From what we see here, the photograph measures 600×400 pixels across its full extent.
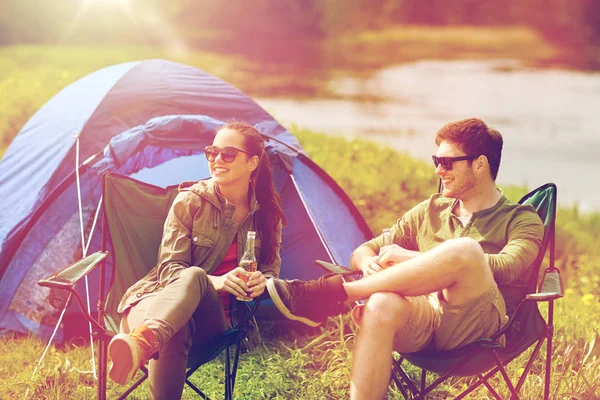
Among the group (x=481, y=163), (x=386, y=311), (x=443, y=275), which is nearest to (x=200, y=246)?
(x=386, y=311)

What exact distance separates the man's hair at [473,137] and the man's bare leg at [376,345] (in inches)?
24.6

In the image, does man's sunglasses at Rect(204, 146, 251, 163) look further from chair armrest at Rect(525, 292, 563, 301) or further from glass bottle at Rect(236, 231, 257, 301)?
chair armrest at Rect(525, 292, 563, 301)

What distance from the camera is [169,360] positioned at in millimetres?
2273

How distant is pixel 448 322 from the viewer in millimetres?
2367

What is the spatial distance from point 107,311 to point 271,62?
12254mm

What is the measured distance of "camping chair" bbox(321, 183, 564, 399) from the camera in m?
2.36

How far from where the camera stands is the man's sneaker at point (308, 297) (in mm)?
2270

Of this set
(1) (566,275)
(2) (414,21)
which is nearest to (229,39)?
(2) (414,21)

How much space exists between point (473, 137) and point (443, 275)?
0.57m

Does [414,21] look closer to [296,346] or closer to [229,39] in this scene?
[229,39]

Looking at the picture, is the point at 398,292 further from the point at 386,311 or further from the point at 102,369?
the point at 102,369

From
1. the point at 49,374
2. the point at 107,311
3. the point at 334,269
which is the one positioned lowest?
the point at 49,374

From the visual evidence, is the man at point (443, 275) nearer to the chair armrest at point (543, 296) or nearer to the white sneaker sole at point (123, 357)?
the chair armrest at point (543, 296)

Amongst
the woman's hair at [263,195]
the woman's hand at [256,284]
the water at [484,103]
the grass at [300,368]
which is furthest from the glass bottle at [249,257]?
the water at [484,103]
